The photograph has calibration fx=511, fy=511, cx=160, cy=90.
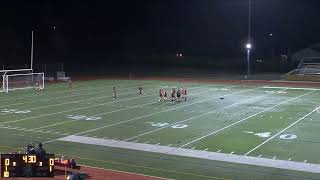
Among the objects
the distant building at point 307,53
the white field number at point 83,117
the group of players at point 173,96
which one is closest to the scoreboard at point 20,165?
the white field number at point 83,117

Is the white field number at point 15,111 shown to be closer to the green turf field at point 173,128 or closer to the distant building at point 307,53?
the green turf field at point 173,128

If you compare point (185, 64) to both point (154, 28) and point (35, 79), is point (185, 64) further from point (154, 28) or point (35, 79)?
point (35, 79)

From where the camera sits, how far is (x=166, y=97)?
32062mm

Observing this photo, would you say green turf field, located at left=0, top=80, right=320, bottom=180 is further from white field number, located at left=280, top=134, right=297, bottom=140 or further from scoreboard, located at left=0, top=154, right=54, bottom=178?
scoreboard, located at left=0, top=154, right=54, bottom=178

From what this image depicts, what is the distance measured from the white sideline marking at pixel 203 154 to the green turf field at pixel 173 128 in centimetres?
30

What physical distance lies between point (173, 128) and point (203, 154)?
5.03 m

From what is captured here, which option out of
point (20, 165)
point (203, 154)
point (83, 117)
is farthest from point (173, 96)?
point (20, 165)

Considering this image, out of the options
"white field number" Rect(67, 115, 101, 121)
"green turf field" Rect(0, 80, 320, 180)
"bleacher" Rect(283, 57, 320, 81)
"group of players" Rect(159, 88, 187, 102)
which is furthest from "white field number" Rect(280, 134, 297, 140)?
"bleacher" Rect(283, 57, 320, 81)

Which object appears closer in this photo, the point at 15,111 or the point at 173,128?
the point at 173,128

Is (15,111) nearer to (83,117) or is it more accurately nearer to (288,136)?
(83,117)

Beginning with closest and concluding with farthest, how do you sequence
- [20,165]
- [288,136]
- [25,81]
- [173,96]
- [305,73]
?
[20,165] < [288,136] < [173,96] < [25,81] < [305,73]

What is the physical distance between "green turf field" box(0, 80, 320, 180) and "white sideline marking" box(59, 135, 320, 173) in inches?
12.0

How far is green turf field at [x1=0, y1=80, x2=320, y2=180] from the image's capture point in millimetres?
15094

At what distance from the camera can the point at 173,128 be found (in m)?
21.4
